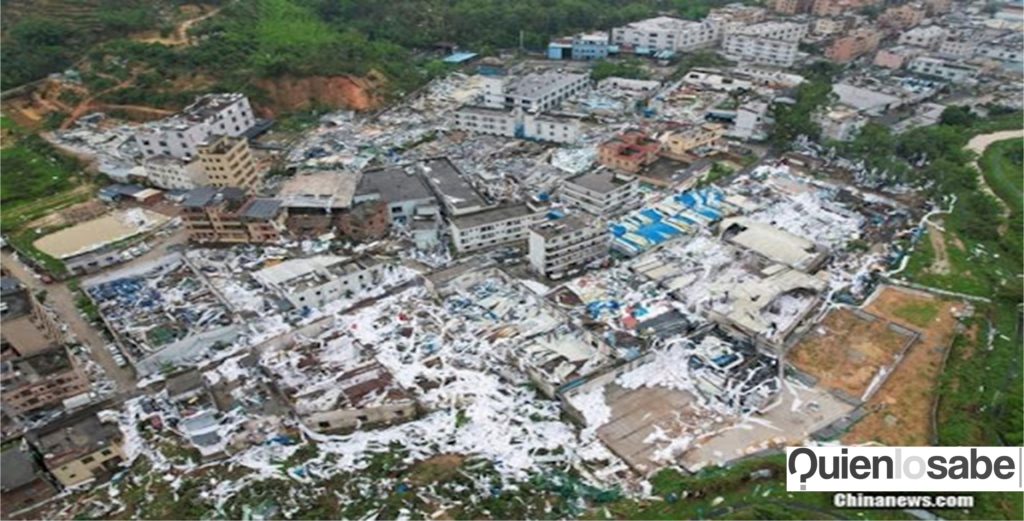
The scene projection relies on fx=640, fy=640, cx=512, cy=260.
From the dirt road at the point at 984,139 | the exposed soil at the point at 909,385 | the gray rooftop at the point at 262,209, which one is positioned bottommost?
the exposed soil at the point at 909,385

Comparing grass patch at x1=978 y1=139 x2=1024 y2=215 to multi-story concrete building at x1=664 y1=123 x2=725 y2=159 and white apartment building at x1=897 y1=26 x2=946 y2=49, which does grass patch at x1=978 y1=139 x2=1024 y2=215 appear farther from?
white apartment building at x1=897 y1=26 x2=946 y2=49

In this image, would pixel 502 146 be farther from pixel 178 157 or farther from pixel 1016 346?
pixel 1016 346

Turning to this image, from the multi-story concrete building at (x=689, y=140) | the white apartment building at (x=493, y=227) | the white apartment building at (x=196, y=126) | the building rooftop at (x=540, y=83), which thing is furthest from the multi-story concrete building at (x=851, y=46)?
the white apartment building at (x=196, y=126)

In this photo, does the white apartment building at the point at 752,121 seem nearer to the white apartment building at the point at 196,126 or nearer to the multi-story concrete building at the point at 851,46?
the multi-story concrete building at the point at 851,46

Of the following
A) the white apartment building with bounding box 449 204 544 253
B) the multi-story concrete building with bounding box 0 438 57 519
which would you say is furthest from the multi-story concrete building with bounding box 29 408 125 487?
the white apartment building with bounding box 449 204 544 253

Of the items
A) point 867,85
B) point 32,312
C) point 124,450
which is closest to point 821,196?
point 867,85
